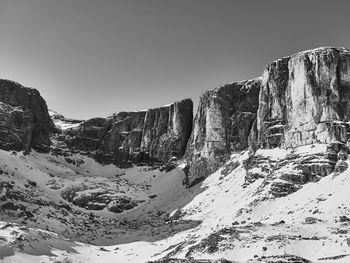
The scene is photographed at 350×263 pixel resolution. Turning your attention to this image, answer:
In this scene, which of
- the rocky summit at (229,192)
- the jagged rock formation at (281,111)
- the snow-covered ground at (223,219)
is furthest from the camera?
the jagged rock formation at (281,111)

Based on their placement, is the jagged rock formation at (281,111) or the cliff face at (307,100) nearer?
the cliff face at (307,100)

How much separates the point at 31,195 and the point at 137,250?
196 feet

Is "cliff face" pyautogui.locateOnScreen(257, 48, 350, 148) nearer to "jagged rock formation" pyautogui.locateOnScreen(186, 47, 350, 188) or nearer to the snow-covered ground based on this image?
"jagged rock formation" pyautogui.locateOnScreen(186, 47, 350, 188)

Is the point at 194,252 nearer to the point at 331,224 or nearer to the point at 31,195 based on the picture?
the point at 331,224

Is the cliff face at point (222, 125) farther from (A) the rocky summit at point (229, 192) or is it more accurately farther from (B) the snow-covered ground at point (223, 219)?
(B) the snow-covered ground at point (223, 219)

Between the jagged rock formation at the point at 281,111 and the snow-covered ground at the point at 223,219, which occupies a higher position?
the jagged rock formation at the point at 281,111

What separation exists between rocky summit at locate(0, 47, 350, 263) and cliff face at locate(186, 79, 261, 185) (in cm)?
37

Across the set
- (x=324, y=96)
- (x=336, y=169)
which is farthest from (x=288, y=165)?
(x=324, y=96)

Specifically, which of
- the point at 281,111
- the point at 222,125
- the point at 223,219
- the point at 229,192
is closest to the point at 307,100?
the point at 281,111

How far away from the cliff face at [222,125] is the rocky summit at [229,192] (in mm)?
370

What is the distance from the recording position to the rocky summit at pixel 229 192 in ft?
263

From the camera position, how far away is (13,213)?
448 ft

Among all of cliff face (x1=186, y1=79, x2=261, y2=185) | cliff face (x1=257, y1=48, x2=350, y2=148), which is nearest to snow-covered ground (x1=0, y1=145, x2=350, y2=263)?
cliff face (x1=257, y1=48, x2=350, y2=148)

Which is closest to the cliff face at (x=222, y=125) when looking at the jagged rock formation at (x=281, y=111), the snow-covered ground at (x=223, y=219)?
the jagged rock formation at (x=281, y=111)
